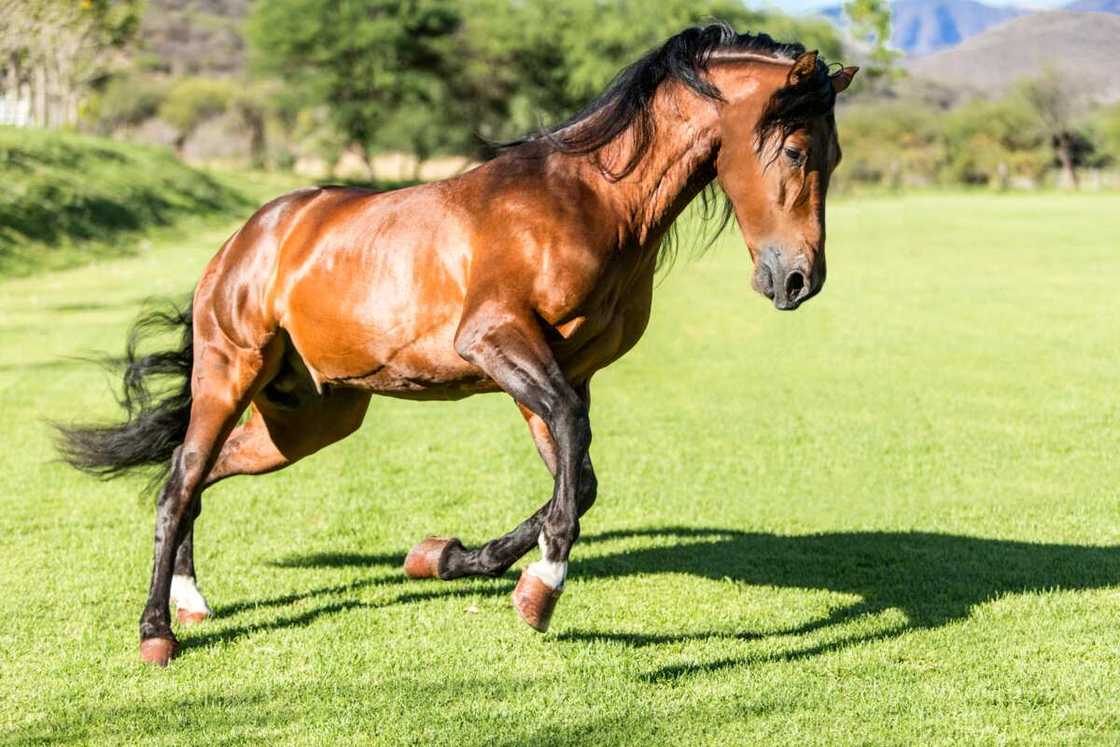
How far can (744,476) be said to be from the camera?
9516 millimetres

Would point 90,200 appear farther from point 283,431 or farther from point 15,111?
point 283,431

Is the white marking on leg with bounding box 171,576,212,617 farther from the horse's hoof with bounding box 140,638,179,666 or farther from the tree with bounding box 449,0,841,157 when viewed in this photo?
the tree with bounding box 449,0,841,157

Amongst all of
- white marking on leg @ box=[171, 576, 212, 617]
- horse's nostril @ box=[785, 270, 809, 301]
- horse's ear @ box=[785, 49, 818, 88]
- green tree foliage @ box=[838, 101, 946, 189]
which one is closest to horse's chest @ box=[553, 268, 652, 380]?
horse's nostril @ box=[785, 270, 809, 301]

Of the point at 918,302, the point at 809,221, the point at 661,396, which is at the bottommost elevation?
the point at 918,302

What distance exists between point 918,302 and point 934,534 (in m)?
14.6

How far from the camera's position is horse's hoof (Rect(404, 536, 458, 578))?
6193 millimetres

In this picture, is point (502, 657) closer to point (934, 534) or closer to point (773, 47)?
point (773, 47)

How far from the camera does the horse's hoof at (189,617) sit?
6.00 metres

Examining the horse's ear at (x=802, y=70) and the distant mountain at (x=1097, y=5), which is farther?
the distant mountain at (x=1097, y=5)

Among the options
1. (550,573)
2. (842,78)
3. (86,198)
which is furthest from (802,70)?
(86,198)

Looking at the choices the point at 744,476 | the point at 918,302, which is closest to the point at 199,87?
the point at 918,302

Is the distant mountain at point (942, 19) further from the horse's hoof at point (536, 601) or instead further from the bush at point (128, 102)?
the bush at point (128, 102)

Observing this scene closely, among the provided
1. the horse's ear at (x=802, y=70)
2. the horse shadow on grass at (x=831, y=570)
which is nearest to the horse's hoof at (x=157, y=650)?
the horse shadow on grass at (x=831, y=570)

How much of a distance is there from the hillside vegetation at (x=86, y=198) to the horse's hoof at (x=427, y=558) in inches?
859
